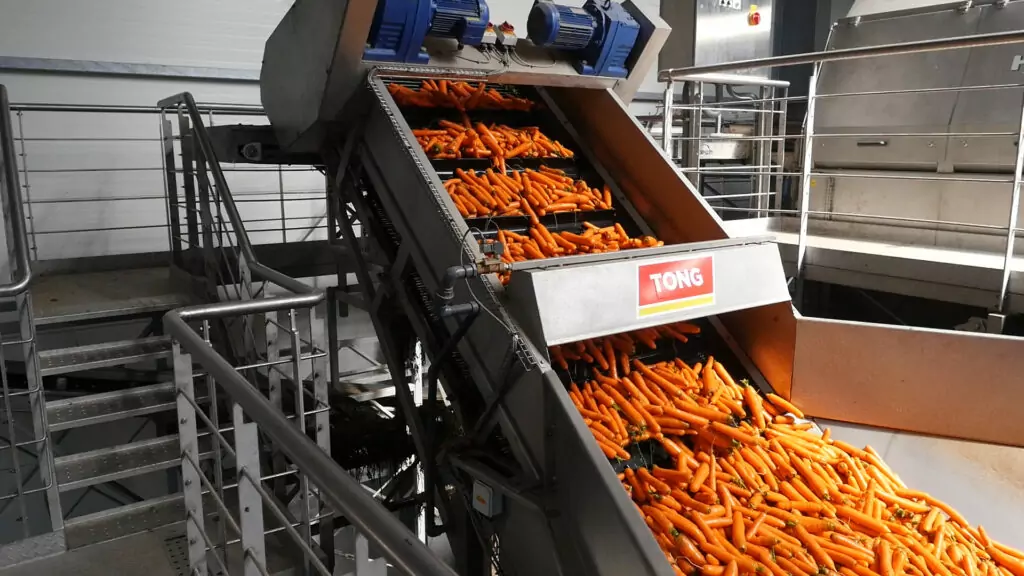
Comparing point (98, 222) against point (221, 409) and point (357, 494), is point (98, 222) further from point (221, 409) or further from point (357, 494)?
point (357, 494)

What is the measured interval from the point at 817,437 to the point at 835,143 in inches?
140

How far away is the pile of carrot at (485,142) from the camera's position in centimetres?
370

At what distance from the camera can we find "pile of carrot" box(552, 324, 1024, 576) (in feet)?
8.14

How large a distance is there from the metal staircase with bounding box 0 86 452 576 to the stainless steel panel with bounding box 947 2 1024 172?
458cm

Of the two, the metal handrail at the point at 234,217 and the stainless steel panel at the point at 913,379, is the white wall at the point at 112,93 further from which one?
the stainless steel panel at the point at 913,379

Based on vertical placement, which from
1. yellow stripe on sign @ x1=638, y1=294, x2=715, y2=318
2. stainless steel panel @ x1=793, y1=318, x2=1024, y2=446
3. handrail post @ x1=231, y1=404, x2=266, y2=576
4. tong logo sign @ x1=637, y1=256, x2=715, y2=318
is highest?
tong logo sign @ x1=637, y1=256, x2=715, y2=318

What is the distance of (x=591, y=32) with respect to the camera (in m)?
4.01

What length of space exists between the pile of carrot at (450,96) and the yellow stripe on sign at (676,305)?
1864 millimetres

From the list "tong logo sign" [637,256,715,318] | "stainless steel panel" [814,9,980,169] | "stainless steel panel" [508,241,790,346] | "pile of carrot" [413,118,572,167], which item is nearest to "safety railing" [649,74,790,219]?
"stainless steel panel" [814,9,980,169]

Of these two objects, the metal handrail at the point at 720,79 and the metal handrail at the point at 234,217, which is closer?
the metal handrail at the point at 234,217

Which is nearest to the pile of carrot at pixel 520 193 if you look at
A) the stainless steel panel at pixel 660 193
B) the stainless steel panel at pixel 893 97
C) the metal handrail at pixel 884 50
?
the stainless steel panel at pixel 660 193

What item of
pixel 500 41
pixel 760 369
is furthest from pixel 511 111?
pixel 760 369

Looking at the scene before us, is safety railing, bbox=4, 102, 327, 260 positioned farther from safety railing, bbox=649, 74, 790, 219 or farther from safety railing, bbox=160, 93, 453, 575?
safety railing, bbox=649, 74, 790, 219

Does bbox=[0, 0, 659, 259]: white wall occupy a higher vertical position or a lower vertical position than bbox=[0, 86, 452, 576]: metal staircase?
higher
